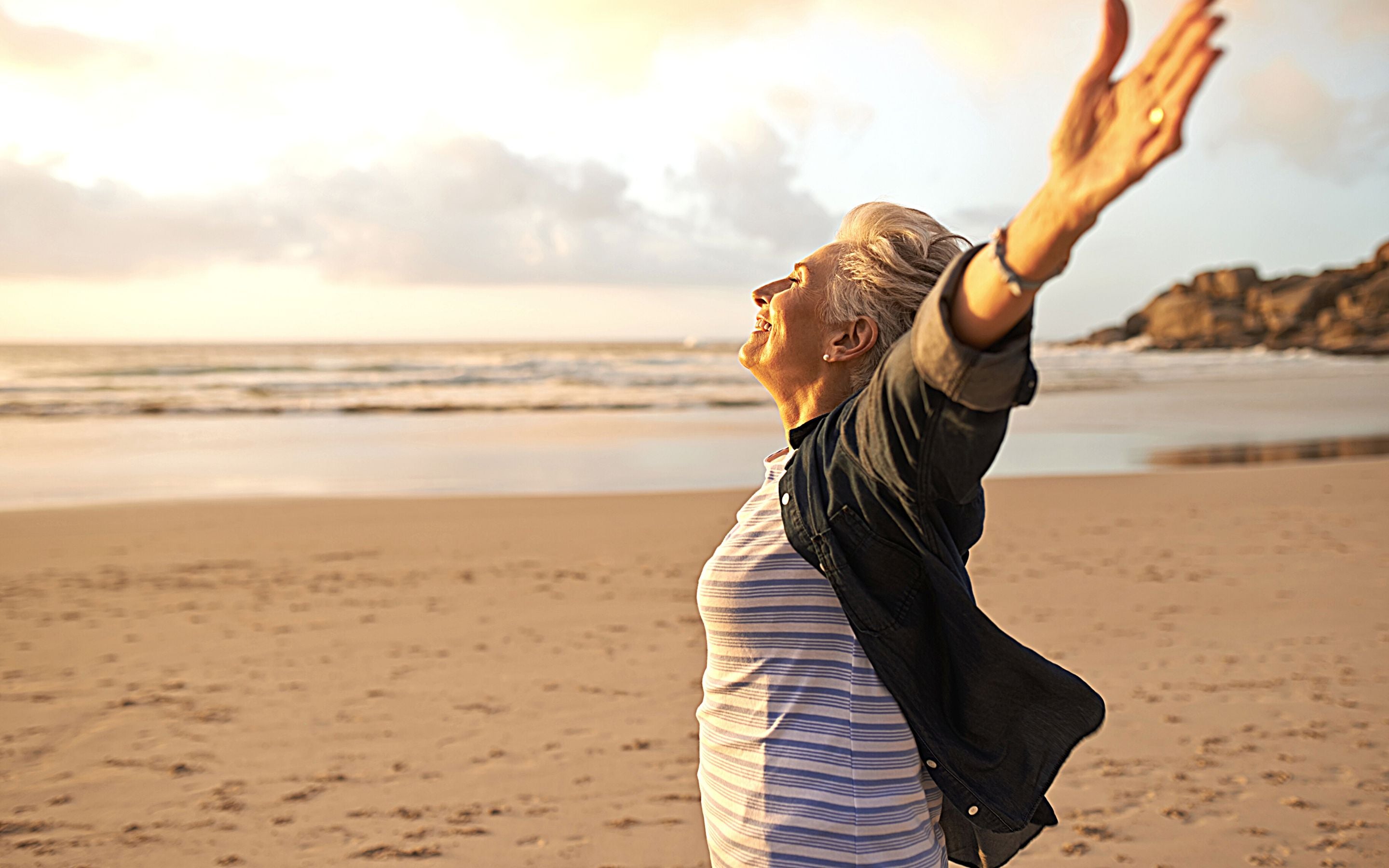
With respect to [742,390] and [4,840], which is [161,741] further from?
[742,390]

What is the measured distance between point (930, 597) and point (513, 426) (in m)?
19.1

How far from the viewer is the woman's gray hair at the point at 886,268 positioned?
147cm

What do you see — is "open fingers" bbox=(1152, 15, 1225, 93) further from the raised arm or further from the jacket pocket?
the jacket pocket

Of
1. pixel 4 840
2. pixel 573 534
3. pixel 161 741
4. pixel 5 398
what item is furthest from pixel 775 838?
→ pixel 5 398

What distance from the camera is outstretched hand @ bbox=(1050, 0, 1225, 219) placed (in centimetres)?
85

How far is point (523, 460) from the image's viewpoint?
15.1 m

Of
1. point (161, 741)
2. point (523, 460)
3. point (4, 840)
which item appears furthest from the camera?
point (523, 460)

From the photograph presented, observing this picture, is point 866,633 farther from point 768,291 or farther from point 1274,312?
point 1274,312

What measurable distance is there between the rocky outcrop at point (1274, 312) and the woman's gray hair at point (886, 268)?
5714cm

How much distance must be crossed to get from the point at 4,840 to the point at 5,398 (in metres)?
26.3

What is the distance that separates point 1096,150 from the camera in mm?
930

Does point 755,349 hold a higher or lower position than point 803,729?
higher

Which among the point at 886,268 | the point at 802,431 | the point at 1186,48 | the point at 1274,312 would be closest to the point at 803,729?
the point at 802,431

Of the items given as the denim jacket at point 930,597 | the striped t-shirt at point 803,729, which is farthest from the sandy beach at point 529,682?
the denim jacket at point 930,597
